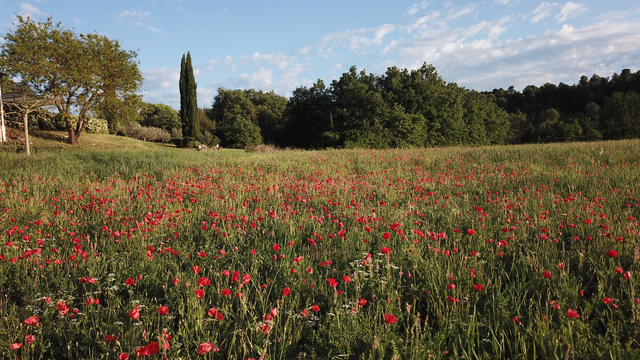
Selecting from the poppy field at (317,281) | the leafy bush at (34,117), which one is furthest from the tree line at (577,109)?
the leafy bush at (34,117)

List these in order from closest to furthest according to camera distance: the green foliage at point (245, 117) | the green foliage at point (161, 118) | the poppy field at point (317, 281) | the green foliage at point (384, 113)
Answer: the poppy field at point (317, 281), the green foliage at point (384, 113), the green foliage at point (245, 117), the green foliage at point (161, 118)

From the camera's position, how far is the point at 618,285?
7.59 ft

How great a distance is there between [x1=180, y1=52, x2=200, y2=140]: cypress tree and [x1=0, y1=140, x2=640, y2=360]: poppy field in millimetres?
31227

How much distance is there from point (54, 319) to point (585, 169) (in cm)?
986

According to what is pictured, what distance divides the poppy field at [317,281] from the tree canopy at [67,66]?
21.9 metres

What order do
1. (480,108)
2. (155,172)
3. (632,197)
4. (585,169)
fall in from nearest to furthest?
1. (632,197)
2. (585,169)
3. (155,172)
4. (480,108)

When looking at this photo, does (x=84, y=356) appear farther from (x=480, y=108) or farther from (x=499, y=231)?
(x=480, y=108)

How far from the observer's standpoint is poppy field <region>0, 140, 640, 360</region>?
1.78 meters

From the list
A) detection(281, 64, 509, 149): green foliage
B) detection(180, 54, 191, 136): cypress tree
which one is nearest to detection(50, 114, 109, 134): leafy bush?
detection(180, 54, 191, 136): cypress tree

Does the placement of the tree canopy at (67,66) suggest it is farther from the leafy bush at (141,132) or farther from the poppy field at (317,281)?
the poppy field at (317,281)

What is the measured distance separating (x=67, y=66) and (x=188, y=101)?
1315cm

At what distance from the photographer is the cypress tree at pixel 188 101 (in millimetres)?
34812

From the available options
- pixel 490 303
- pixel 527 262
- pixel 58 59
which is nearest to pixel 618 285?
pixel 527 262

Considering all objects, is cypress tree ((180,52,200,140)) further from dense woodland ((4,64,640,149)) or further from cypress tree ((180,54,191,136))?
dense woodland ((4,64,640,149))
